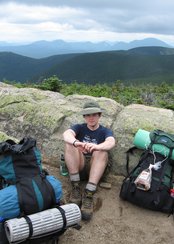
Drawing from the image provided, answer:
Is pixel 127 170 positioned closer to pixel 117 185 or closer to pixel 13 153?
pixel 117 185

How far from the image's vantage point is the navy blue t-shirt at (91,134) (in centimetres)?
734

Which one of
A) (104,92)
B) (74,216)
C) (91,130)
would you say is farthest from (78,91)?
(74,216)

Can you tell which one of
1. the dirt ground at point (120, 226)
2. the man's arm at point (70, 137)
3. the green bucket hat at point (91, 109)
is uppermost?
the green bucket hat at point (91, 109)

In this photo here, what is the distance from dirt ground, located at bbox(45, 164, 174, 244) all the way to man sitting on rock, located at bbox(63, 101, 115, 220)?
11.9 inches

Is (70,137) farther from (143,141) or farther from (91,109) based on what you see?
(143,141)

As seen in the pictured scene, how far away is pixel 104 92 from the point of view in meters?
16.0

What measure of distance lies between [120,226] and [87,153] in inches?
67.6

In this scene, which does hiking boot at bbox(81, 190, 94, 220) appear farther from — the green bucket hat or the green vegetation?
the green vegetation

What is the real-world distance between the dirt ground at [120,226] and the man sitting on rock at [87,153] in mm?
301

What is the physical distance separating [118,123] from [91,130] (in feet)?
4.67

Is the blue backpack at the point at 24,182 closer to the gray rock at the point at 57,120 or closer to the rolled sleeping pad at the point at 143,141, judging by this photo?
the gray rock at the point at 57,120

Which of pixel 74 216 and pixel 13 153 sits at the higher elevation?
pixel 13 153

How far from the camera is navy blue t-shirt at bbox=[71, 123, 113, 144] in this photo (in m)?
7.34

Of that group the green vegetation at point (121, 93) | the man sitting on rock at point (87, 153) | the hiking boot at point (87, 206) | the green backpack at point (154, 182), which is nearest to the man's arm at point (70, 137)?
the man sitting on rock at point (87, 153)
